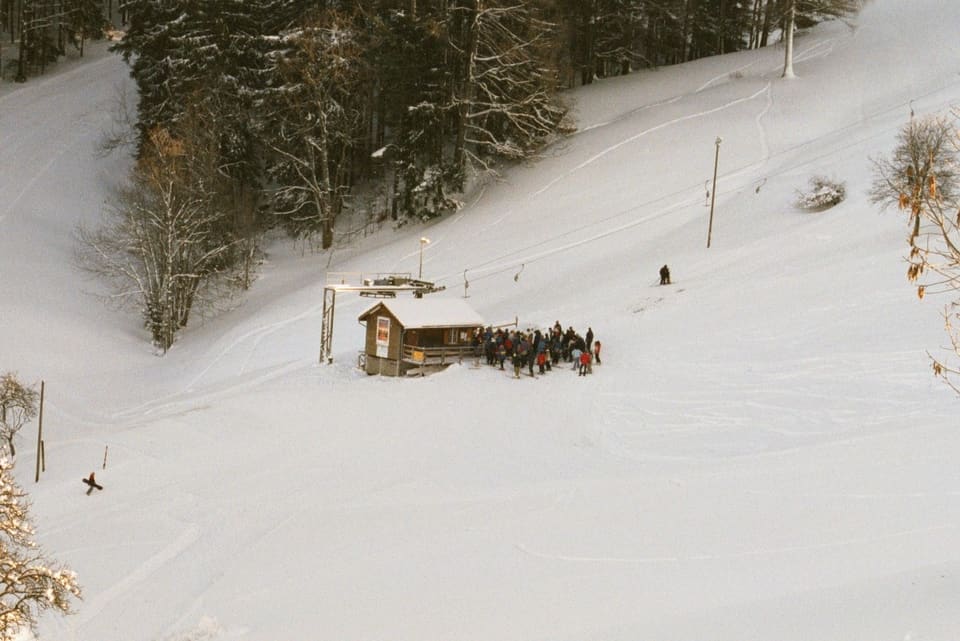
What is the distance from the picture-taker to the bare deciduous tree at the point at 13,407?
2364cm

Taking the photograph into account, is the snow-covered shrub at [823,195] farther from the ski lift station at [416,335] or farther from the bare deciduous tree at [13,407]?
the bare deciduous tree at [13,407]

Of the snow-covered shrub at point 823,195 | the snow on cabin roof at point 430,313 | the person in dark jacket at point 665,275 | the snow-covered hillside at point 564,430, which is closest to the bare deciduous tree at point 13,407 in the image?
the snow-covered hillside at point 564,430

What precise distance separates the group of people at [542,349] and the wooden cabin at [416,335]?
106cm

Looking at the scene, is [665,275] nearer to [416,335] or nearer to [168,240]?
[416,335]

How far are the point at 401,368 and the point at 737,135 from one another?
28629mm

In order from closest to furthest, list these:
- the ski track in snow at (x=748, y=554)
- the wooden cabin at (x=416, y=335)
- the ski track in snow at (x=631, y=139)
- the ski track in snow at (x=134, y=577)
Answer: the ski track in snow at (x=748, y=554) < the ski track in snow at (x=134, y=577) < the wooden cabin at (x=416, y=335) < the ski track in snow at (x=631, y=139)

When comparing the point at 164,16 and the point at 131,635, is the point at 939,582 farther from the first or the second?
the point at 164,16

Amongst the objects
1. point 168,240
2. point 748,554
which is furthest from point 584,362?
point 168,240

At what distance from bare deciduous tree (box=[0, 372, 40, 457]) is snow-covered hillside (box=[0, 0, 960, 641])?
39.0 inches

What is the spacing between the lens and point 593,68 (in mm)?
61875

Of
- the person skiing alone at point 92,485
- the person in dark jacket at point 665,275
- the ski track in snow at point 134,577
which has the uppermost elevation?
the person in dark jacket at point 665,275

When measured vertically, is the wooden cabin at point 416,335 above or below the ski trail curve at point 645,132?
below

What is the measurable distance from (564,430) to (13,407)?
61.0 feet

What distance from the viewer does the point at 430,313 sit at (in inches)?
1065
